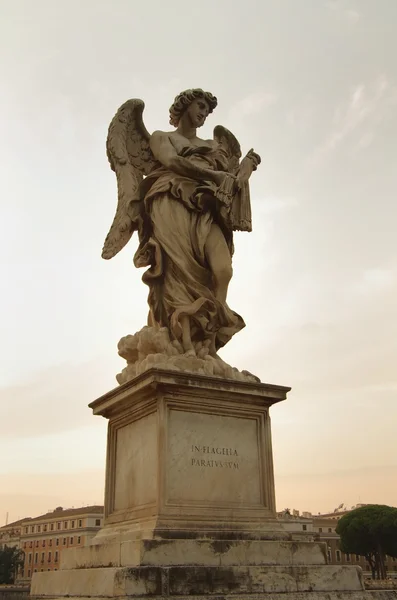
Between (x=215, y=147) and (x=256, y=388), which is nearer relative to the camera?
(x=256, y=388)

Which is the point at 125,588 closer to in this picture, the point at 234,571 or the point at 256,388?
the point at 234,571

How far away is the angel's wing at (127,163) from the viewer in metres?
8.62

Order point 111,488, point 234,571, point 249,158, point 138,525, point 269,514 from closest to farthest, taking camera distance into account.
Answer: point 234,571, point 138,525, point 269,514, point 111,488, point 249,158

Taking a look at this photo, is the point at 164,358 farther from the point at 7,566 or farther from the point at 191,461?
the point at 7,566

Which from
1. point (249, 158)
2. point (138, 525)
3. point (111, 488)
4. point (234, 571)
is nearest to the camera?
point (234, 571)

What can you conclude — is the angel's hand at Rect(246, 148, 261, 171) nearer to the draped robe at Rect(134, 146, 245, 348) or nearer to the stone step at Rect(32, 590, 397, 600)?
the draped robe at Rect(134, 146, 245, 348)

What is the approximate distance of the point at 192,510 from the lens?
20.6ft

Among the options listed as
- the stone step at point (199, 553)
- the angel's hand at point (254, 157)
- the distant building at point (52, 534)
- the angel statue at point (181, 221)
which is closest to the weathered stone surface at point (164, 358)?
the angel statue at point (181, 221)

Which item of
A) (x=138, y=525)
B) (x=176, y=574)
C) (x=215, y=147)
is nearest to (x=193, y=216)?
(x=215, y=147)

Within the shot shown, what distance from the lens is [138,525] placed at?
245 inches

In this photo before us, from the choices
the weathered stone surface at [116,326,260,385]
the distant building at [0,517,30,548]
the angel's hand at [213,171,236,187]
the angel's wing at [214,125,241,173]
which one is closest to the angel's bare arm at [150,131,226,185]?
the angel's hand at [213,171,236,187]

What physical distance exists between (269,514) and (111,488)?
1.93 meters

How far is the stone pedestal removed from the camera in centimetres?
552

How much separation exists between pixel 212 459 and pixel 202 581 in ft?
4.77
